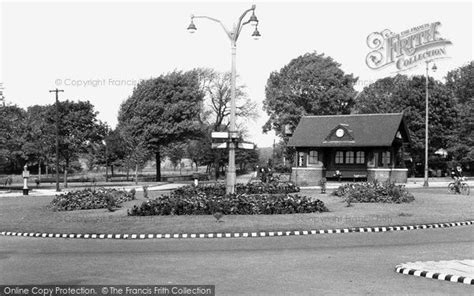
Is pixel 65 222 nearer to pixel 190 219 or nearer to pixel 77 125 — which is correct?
pixel 190 219

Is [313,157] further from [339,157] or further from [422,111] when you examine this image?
[422,111]

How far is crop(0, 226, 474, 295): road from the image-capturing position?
10.3 metres

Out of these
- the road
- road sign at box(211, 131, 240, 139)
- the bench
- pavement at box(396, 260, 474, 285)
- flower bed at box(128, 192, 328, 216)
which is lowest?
the road

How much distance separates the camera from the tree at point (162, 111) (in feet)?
224

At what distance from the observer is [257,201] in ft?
77.5

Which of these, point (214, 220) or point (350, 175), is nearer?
point (214, 220)

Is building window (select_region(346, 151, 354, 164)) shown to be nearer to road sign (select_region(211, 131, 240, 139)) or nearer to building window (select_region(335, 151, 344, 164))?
building window (select_region(335, 151, 344, 164))

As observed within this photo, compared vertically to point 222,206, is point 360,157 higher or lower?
higher

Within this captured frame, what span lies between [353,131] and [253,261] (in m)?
47.2

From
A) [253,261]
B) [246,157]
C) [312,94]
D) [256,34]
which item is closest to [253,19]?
[256,34]

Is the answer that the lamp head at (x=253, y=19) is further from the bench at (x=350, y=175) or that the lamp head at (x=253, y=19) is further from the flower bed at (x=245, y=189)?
the bench at (x=350, y=175)

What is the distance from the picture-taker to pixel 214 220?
67.8 ft

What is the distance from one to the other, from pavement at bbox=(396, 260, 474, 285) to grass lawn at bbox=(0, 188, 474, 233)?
25.6ft

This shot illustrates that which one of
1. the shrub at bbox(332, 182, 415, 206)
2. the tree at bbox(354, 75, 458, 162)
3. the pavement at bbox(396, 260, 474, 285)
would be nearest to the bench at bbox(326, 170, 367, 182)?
the tree at bbox(354, 75, 458, 162)
